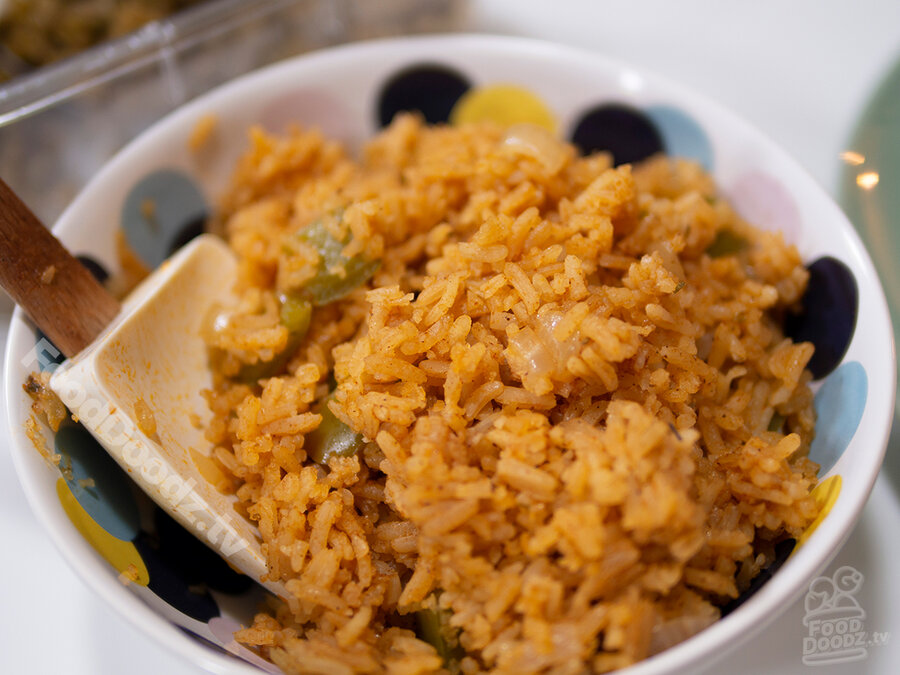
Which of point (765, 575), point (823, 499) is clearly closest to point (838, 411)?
point (823, 499)

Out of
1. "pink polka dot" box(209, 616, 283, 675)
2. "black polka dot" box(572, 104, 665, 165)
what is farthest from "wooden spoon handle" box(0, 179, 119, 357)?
"black polka dot" box(572, 104, 665, 165)

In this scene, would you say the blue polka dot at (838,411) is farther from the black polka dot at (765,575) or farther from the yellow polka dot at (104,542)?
the yellow polka dot at (104,542)

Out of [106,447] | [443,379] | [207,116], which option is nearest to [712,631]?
[443,379]

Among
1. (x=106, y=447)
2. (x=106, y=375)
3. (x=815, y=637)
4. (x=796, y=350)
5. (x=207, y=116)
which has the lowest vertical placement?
(x=815, y=637)

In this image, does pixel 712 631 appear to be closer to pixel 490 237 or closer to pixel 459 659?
pixel 459 659

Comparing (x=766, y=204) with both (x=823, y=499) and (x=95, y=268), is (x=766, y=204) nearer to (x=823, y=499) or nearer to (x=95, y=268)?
(x=823, y=499)

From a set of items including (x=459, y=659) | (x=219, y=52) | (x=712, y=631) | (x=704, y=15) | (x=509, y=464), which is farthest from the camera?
(x=704, y=15)

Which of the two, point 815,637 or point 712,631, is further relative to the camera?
point 815,637
